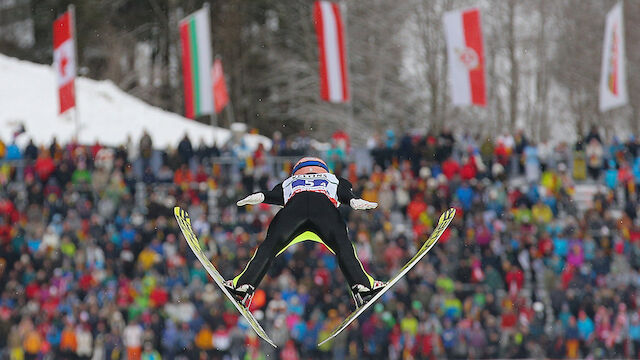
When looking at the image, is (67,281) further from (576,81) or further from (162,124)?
(576,81)

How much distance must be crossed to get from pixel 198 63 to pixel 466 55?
562 cm

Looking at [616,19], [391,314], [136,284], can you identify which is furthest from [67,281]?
[616,19]

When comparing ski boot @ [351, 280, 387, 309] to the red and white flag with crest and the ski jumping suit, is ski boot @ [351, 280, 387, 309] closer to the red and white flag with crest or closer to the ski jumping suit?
the ski jumping suit

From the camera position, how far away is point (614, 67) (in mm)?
24000

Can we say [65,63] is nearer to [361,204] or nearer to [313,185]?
[313,185]

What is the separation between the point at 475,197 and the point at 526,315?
102 inches

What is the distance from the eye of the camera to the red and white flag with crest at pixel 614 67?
2391 centimetres

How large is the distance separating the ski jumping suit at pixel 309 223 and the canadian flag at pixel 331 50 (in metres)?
13.1

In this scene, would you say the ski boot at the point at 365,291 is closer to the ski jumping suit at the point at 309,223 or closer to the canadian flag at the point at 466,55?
the ski jumping suit at the point at 309,223

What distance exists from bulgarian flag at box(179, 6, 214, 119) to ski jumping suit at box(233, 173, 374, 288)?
13.6 meters

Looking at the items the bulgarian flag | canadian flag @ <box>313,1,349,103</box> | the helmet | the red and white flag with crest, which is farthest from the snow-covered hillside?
the helmet

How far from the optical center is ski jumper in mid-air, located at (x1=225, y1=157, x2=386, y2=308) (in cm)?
1101

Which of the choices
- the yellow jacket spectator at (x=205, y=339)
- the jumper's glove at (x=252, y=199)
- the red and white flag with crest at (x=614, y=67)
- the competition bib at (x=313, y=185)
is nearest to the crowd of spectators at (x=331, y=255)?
the yellow jacket spectator at (x=205, y=339)

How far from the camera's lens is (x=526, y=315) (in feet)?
67.0
